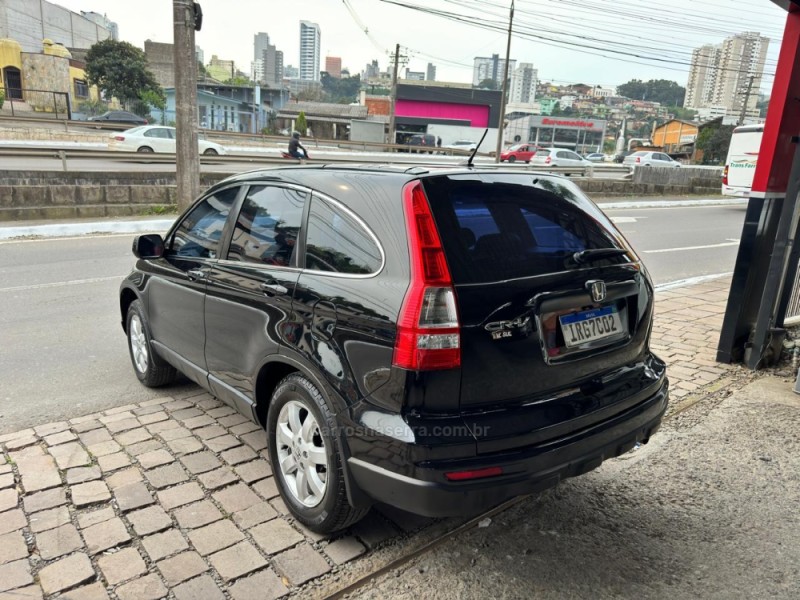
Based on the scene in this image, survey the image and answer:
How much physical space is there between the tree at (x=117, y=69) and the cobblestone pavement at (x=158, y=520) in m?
54.7

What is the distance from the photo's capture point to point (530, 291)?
99.3 inches

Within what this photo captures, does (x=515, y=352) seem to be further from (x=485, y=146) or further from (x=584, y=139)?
(x=584, y=139)

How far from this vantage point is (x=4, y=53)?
44938mm

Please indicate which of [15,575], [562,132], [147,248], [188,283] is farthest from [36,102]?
[562,132]

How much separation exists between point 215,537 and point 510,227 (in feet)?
6.47

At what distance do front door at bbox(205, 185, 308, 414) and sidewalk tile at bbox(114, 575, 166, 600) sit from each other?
99 centimetres

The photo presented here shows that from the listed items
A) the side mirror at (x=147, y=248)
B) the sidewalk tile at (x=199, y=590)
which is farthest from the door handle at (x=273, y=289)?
the side mirror at (x=147, y=248)

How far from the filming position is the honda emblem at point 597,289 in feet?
8.97

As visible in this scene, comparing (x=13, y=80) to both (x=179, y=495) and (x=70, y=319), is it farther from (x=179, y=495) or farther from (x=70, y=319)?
(x=179, y=495)

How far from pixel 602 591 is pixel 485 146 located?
5930 cm

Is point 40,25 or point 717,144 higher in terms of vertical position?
point 40,25

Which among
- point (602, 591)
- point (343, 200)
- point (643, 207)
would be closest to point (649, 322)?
point (602, 591)

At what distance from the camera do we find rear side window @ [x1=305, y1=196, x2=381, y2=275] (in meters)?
2.62

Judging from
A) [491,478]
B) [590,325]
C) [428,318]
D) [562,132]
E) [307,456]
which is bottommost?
[307,456]
